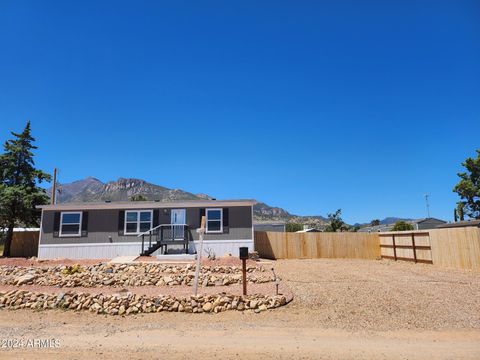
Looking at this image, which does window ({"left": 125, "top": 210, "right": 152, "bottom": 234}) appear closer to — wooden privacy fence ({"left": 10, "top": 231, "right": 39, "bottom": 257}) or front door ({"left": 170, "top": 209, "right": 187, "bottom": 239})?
front door ({"left": 170, "top": 209, "right": 187, "bottom": 239})

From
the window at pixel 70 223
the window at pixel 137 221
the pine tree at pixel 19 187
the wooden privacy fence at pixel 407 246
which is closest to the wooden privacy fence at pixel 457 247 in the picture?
the wooden privacy fence at pixel 407 246

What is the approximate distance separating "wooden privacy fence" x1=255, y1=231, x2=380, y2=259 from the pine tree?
15.5 m

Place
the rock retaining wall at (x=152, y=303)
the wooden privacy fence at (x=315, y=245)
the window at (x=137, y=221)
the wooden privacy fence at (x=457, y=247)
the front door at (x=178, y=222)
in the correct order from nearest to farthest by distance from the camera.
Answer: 1. the rock retaining wall at (x=152, y=303)
2. the wooden privacy fence at (x=457, y=247)
3. the front door at (x=178, y=222)
4. the window at (x=137, y=221)
5. the wooden privacy fence at (x=315, y=245)

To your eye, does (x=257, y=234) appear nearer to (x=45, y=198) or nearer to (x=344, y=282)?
(x=344, y=282)

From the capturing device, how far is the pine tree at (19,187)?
22766 mm

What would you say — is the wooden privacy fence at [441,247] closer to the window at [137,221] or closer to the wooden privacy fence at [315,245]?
the wooden privacy fence at [315,245]

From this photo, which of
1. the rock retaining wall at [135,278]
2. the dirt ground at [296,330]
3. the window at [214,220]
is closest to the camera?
the dirt ground at [296,330]

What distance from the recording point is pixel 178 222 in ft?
69.7

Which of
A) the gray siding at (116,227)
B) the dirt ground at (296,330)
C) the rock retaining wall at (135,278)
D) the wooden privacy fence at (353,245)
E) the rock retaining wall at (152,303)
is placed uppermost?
the gray siding at (116,227)

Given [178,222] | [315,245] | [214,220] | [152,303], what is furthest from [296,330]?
→ [315,245]

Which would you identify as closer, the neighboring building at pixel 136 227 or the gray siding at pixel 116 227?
the neighboring building at pixel 136 227

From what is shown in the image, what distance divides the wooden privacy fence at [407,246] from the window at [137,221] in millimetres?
15144

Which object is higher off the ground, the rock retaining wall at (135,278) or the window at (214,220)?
the window at (214,220)

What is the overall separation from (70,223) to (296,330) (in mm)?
18678
